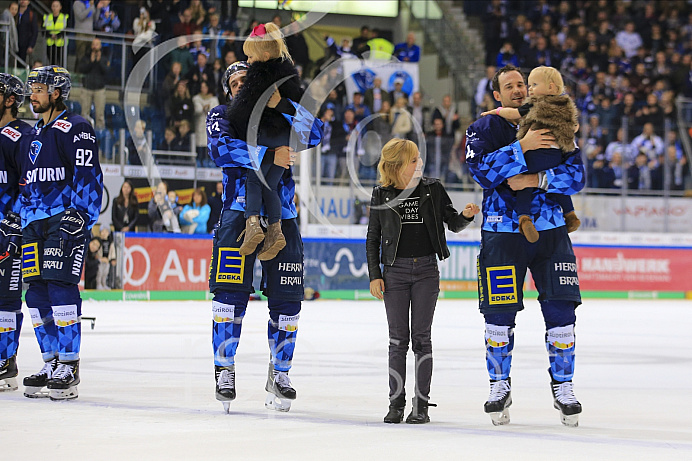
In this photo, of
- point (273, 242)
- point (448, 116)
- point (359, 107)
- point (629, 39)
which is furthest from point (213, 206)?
point (629, 39)

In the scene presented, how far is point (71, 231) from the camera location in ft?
21.0

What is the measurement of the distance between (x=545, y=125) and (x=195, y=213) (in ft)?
44.5

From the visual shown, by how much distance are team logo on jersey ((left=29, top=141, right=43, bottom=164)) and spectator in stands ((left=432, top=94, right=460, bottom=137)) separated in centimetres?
1492

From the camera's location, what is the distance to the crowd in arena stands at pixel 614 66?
2152cm

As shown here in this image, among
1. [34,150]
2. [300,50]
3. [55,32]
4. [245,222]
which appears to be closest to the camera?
[245,222]

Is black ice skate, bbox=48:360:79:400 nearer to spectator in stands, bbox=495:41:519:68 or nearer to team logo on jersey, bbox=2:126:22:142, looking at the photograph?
team logo on jersey, bbox=2:126:22:142

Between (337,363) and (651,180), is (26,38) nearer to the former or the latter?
(337,363)

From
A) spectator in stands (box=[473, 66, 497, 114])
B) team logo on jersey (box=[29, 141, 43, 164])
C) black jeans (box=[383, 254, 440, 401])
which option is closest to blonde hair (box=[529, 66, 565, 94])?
black jeans (box=[383, 254, 440, 401])

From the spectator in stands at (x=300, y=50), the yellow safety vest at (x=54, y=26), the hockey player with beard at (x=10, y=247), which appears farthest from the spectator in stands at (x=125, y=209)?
the hockey player with beard at (x=10, y=247)

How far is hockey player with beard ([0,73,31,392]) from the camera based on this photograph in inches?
272

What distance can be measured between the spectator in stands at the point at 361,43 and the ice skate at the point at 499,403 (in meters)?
18.1

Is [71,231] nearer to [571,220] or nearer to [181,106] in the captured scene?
[571,220]

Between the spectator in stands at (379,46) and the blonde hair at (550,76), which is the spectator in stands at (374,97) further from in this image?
the blonde hair at (550,76)

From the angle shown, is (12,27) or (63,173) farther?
(12,27)
